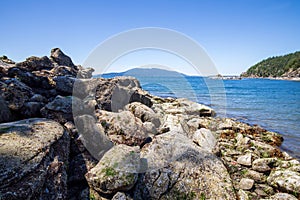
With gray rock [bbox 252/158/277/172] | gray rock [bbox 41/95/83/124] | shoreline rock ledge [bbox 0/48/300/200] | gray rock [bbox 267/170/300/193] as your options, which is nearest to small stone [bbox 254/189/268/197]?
shoreline rock ledge [bbox 0/48/300/200]

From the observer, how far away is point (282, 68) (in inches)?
5753

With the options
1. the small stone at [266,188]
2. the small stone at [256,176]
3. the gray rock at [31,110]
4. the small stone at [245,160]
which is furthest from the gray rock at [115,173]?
the small stone at [245,160]

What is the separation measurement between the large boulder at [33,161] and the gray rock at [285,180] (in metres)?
6.23

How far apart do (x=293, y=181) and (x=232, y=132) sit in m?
5.35

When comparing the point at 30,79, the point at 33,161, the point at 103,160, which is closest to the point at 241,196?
the point at 103,160

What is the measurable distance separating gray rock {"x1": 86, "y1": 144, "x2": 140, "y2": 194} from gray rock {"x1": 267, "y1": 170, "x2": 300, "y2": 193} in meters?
4.54

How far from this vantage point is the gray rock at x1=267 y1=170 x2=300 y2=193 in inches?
219

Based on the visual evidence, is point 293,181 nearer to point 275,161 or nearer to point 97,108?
point 275,161

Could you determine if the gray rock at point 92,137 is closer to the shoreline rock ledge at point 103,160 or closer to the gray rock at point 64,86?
the shoreline rock ledge at point 103,160

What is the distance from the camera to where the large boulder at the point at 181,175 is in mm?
4758

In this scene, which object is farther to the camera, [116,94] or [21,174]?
[116,94]

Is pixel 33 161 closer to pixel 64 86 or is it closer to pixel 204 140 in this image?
pixel 64 86

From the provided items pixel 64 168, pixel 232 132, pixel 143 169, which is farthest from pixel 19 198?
pixel 232 132

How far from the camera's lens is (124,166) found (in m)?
4.84
